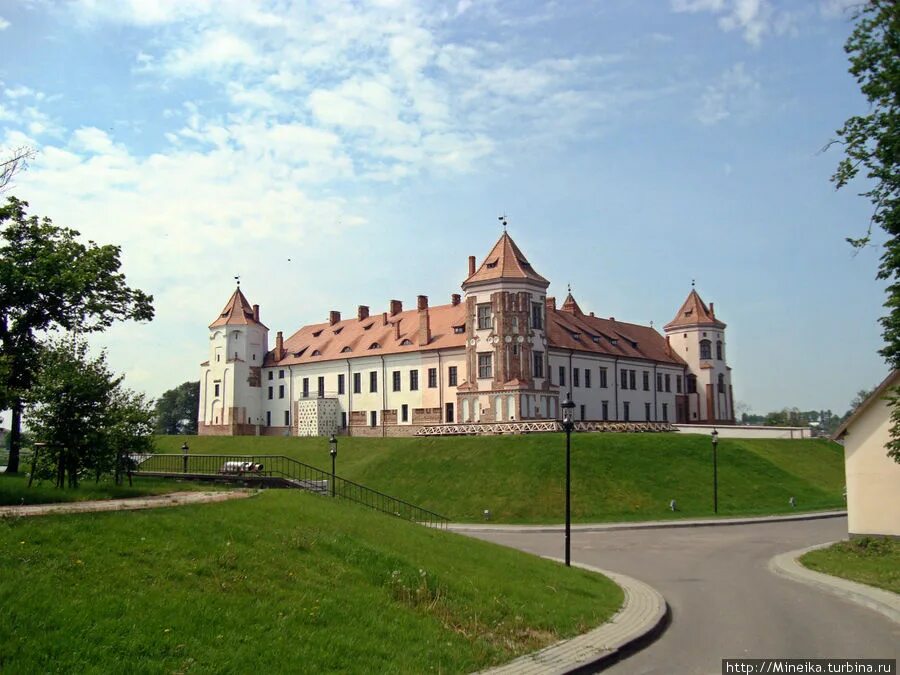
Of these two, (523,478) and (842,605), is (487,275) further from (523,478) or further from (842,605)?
(842,605)

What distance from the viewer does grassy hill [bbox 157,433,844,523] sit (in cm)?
4022

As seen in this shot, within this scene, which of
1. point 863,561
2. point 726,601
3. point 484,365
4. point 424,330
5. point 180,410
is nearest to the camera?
point 726,601

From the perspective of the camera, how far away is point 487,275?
196ft

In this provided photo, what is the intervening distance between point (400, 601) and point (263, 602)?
7.95 ft

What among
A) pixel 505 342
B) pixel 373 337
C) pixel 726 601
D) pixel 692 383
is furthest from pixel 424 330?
pixel 726 601

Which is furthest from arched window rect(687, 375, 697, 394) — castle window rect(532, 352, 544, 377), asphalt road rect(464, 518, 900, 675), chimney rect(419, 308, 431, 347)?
asphalt road rect(464, 518, 900, 675)

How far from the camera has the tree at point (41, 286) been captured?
31.4m

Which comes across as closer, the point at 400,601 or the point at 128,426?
the point at 400,601

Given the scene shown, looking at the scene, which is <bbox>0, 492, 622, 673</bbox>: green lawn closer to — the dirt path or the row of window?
the dirt path

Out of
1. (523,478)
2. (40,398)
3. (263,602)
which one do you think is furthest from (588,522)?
(263,602)

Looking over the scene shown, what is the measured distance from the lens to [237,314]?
80.8 metres

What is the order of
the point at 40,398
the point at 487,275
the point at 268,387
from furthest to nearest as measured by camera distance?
the point at 268,387
the point at 487,275
the point at 40,398

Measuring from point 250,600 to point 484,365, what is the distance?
4962 centimetres

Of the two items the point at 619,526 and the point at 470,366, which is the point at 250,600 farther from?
the point at 470,366
